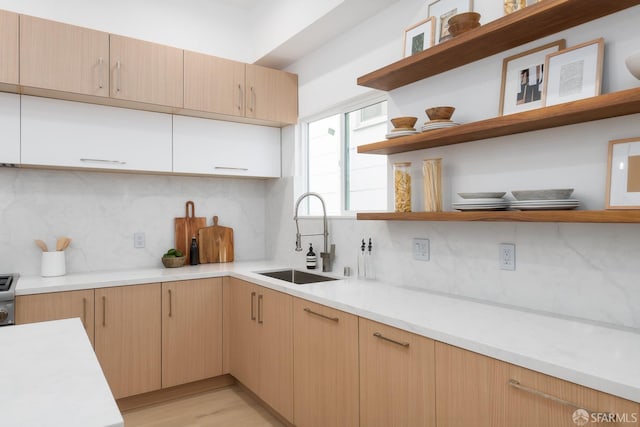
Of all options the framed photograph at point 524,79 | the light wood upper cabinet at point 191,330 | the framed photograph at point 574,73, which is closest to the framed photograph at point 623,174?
the framed photograph at point 574,73

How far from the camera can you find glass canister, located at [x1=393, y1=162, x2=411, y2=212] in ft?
7.48

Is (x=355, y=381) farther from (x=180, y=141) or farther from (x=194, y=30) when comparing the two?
(x=194, y=30)

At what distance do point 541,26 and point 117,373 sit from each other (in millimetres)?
2979

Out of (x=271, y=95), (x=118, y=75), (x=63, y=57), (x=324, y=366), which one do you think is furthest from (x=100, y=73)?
(x=324, y=366)

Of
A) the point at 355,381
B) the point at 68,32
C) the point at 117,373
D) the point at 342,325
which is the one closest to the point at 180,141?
the point at 68,32

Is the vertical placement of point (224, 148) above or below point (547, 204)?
above

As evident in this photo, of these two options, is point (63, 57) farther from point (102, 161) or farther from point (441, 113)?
point (441, 113)

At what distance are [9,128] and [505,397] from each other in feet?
9.83

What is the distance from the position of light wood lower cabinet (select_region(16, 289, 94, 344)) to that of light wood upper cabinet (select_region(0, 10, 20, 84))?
128 centimetres

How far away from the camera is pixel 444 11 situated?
2154 mm

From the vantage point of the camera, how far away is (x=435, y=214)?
2.00 m

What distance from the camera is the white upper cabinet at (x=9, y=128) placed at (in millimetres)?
2570

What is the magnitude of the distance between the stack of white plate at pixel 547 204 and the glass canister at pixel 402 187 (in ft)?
2.21

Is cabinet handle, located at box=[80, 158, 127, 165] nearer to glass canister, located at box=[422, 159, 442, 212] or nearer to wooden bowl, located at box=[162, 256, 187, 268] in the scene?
wooden bowl, located at box=[162, 256, 187, 268]
